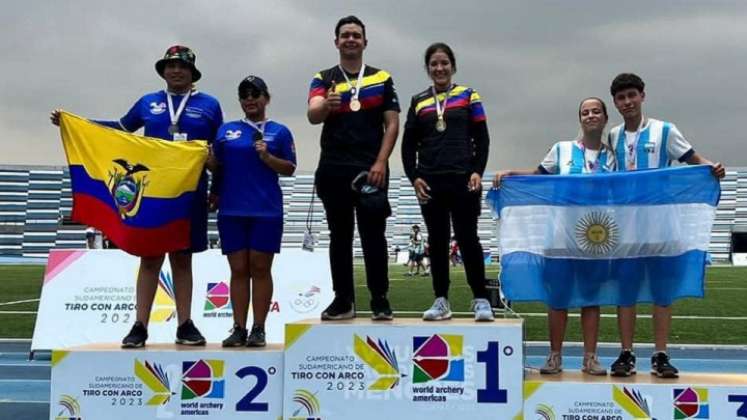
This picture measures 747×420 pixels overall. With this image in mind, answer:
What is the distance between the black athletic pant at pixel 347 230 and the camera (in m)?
3.95

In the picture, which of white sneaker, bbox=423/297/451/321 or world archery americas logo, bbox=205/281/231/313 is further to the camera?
world archery americas logo, bbox=205/281/231/313

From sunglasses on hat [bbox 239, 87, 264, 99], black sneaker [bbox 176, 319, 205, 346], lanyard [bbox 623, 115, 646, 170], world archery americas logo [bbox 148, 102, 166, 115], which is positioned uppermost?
sunglasses on hat [bbox 239, 87, 264, 99]

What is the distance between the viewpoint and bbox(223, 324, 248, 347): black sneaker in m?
3.96

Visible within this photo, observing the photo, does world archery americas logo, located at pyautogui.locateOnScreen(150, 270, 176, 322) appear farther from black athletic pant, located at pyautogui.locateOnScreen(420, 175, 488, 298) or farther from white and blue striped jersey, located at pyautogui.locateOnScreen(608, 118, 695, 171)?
white and blue striped jersey, located at pyautogui.locateOnScreen(608, 118, 695, 171)

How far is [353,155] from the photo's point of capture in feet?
12.9

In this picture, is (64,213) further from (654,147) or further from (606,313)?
(654,147)

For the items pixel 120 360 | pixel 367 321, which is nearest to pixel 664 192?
pixel 367 321

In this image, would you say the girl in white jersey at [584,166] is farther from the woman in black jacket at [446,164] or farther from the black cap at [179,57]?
the black cap at [179,57]

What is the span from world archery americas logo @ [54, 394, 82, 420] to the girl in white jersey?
8.31 ft

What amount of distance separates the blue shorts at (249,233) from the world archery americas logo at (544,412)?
5.29ft

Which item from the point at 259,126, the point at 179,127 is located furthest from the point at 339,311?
the point at 179,127

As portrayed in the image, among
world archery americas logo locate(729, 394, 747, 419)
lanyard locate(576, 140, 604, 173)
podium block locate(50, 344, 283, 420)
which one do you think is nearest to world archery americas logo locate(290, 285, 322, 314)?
podium block locate(50, 344, 283, 420)

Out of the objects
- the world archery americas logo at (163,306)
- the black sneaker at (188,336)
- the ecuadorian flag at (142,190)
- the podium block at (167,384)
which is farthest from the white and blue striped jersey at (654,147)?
the world archery americas logo at (163,306)

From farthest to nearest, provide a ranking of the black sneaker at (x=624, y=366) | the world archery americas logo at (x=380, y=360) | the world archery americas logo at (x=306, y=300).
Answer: the world archery americas logo at (x=306, y=300) → the black sneaker at (x=624, y=366) → the world archery americas logo at (x=380, y=360)
